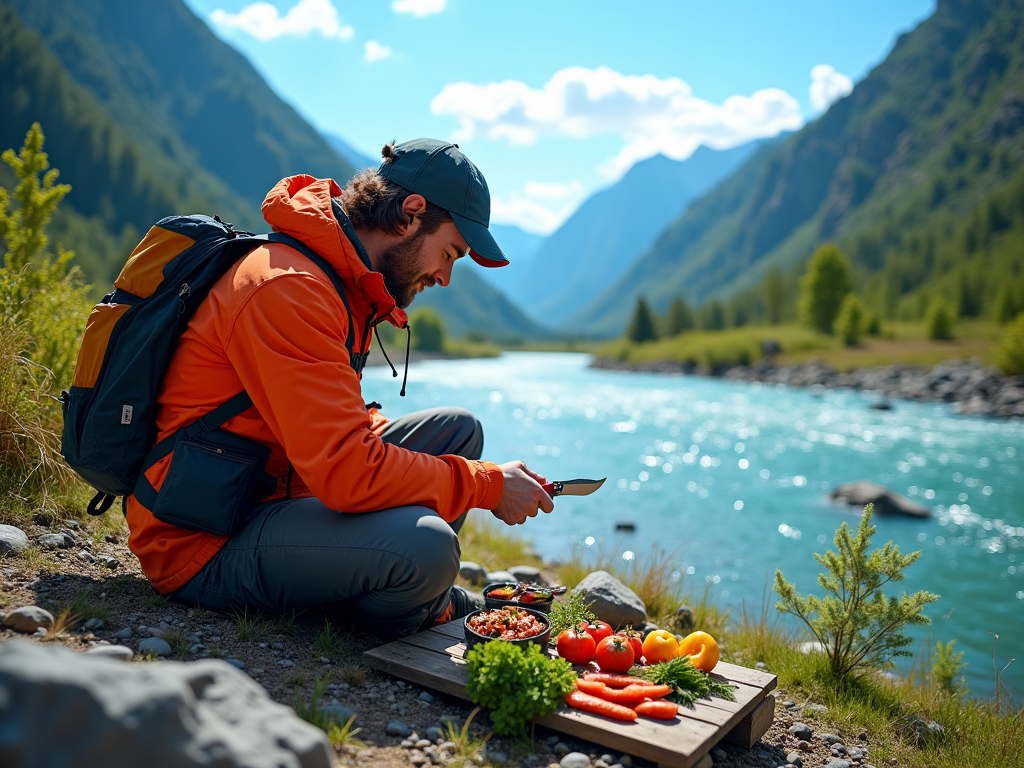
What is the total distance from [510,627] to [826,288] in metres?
72.9

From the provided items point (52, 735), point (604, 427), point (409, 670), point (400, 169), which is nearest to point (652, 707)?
point (409, 670)

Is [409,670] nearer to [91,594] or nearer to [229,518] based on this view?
[229,518]

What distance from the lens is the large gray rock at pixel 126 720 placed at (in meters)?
1.27

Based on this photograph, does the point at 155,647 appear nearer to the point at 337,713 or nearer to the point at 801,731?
the point at 337,713

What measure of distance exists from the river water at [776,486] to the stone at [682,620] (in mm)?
995

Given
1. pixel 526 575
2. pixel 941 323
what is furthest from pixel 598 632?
pixel 941 323

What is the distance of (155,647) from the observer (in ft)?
10.2

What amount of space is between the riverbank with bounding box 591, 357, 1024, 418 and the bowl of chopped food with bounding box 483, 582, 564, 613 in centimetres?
3358

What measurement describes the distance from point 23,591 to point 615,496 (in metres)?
13.8

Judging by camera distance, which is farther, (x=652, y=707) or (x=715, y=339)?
(x=715, y=339)

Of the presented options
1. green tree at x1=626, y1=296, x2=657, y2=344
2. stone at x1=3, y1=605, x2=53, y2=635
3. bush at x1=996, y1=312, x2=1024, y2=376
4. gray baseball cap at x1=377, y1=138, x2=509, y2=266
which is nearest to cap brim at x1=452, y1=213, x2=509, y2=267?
gray baseball cap at x1=377, y1=138, x2=509, y2=266

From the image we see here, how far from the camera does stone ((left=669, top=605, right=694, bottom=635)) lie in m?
5.98

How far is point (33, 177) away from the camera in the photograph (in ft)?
25.3

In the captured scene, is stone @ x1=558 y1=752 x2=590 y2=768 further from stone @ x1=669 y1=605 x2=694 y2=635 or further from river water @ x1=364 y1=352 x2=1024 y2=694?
river water @ x1=364 y1=352 x2=1024 y2=694
